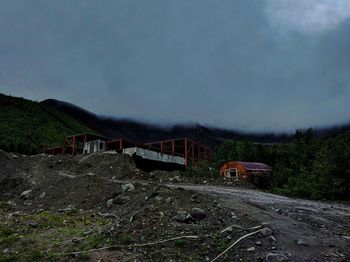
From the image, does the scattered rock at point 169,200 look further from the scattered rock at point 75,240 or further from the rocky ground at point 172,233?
the scattered rock at point 75,240

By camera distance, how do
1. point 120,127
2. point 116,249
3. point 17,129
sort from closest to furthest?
point 116,249, point 17,129, point 120,127

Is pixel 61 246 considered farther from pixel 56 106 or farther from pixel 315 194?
pixel 56 106

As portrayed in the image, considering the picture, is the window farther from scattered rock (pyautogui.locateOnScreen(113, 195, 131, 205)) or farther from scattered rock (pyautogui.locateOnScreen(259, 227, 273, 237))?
scattered rock (pyautogui.locateOnScreen(259, 227, 273, 237))

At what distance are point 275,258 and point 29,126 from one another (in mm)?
81265

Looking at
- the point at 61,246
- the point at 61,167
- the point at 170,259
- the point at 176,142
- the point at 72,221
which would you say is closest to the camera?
the point at 170,259

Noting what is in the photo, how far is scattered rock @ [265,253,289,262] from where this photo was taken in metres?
7.09

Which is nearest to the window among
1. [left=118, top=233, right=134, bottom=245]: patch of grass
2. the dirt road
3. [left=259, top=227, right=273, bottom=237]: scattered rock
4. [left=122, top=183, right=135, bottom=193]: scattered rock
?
[left=122, top=183, right=135, bottom=193]: scattered rock

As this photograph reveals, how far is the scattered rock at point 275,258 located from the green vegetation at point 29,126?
63027 millimetres

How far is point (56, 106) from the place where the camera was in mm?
119062

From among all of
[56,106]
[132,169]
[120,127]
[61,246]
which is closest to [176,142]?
[132,169]

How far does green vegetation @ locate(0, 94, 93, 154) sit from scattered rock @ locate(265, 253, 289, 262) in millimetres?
63027

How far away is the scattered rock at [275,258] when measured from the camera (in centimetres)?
709

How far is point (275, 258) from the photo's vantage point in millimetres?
7152

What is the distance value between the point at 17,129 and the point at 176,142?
45.7 metres
